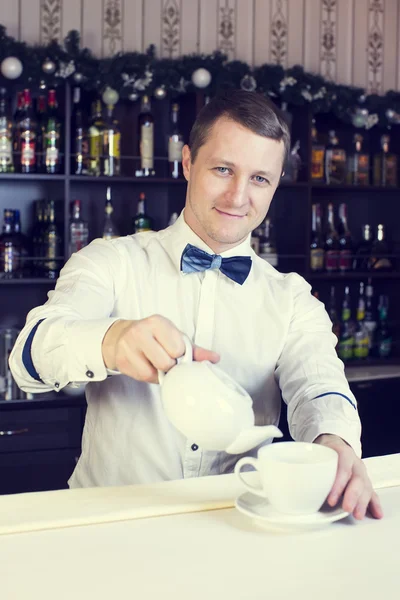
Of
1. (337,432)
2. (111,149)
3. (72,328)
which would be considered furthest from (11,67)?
(337,432)

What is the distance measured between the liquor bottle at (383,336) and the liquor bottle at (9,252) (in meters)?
1.68

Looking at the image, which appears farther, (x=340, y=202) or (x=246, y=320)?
(x=340, y=202)

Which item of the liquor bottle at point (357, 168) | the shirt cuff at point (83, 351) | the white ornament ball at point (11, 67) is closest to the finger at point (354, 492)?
the shirt cuff at point (83, 351)

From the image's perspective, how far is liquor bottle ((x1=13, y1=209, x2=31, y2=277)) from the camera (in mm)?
3107

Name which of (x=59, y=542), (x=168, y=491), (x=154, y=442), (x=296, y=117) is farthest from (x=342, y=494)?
(x=296, y=117)

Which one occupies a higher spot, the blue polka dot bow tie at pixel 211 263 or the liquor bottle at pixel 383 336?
the blue polka dot bow tie at pixel 211 263

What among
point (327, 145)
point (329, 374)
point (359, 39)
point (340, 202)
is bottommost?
point (329, 374)

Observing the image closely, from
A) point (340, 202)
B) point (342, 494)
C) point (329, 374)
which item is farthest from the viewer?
point (340, 202)

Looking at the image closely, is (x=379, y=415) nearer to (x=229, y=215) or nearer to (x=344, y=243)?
(x=344, y=243)

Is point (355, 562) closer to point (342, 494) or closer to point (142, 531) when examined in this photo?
point (342, 494)

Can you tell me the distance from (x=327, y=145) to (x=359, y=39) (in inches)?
23.0

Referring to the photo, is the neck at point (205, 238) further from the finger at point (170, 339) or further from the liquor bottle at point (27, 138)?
the liquor bottle at point (27, 138)

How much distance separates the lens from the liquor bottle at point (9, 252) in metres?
3.07

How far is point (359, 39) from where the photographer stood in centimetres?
381
